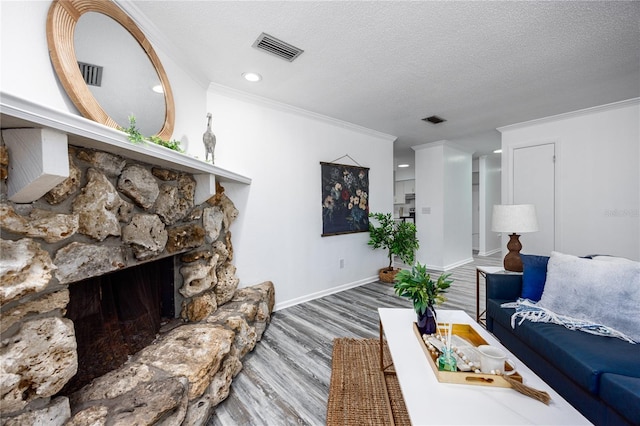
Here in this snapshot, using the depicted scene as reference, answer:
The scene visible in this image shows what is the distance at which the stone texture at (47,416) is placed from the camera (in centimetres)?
85

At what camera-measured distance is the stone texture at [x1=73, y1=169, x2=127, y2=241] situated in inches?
43.6

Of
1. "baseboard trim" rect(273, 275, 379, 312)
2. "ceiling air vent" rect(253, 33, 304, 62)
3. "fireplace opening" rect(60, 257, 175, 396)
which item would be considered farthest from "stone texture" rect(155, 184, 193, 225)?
"baseboard trim" rect(273, 275, 379, 312)

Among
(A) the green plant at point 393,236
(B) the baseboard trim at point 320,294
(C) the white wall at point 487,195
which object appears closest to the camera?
(B) the baseboard trim at point 320,294

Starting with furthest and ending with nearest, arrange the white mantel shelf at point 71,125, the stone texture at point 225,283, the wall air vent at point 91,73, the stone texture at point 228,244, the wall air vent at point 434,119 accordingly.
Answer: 1. the wall air vent at point 434,119
2. the stone texture at point 228,244
3. the stone texture at point 225,283
4. the wall air vent at point 91,73
5. the white mantel shelf at point 71,125

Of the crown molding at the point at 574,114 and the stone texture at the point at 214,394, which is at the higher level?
the crown molding at the point at 574,114

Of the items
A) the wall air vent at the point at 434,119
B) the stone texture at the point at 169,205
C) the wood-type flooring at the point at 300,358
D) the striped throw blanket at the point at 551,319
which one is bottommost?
the wood-type flooring at the point at 300,358

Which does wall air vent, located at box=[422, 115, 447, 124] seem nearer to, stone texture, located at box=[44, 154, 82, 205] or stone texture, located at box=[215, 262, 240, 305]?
stone texture, located at box=[215, 262, 240, 305]

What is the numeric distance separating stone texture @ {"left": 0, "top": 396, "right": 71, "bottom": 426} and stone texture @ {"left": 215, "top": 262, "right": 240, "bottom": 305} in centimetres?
122

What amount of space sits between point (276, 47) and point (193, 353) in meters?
2.14

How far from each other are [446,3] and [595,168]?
313cm

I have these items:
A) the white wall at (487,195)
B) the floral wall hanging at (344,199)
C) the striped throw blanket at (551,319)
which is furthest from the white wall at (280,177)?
the white wall at (487,195)

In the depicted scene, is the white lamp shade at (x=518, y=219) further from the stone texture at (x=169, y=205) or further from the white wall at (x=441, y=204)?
the stone texture at (x=169, y=205)

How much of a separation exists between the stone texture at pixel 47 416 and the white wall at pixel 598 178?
478 cm

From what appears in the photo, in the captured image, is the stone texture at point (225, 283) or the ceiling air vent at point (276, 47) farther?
the stone texture at point (225, 283)
